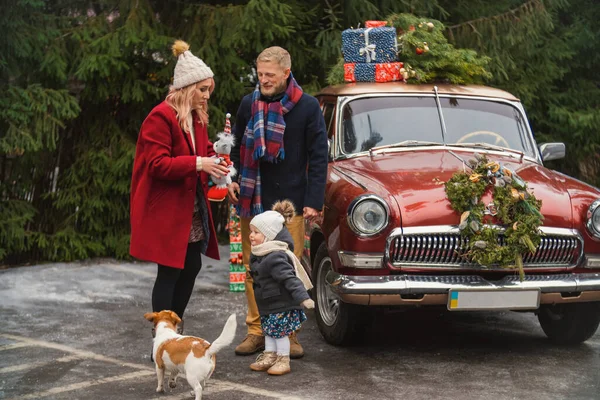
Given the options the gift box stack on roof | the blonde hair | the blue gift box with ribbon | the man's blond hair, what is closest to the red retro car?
the gift box stack on roof

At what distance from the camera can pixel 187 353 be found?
536 cm

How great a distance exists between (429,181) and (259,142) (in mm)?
1161

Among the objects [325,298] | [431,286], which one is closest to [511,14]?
[325,298]

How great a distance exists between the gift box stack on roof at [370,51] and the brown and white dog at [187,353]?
3248mm

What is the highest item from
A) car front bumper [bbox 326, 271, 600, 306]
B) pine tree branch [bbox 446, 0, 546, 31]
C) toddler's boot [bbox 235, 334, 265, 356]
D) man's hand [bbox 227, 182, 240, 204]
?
pine tree branch [bbox 446, 0, 546, 31]

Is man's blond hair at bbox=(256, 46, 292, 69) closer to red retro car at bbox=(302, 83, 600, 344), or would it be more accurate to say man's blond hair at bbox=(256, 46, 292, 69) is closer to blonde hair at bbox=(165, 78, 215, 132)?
blonde hair at bbox=(165, 78, 215, 132)

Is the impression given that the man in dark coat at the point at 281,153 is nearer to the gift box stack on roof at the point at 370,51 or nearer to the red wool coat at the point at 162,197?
the red wool coat at the point at 162,197

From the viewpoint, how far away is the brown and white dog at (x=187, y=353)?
5.27m

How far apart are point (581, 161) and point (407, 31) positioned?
589 centimetres

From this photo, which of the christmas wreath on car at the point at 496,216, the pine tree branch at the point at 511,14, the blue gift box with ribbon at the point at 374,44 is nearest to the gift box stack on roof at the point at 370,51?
the blue gift box with ribbon at the point at 374,44

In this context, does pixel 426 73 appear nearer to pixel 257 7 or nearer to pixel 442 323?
pixel 442 323

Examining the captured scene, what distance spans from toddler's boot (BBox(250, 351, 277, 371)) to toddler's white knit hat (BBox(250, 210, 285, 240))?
0.76 meters

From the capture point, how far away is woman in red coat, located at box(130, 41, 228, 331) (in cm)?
588

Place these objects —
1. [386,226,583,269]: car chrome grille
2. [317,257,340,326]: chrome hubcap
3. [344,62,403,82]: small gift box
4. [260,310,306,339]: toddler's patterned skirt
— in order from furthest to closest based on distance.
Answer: [344,62,403,82]: small gift box < [317,257,340,326]: chrome hubcap < [386,226,583,269]: car chrome grille < [260,310,306,339]: toddler's patterned skirt
